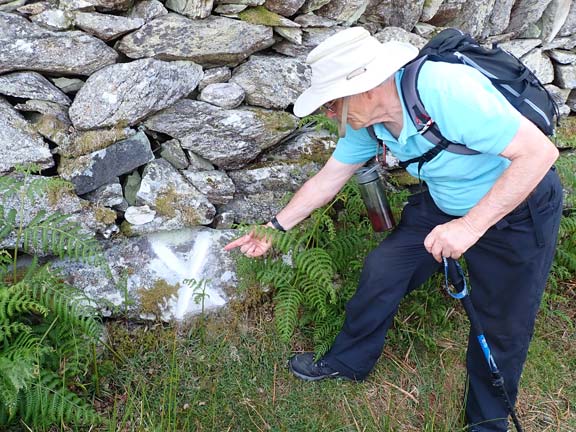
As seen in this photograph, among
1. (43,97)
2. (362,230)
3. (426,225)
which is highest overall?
(43,97)

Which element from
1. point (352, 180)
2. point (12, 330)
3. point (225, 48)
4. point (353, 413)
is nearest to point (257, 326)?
point (353, 413)

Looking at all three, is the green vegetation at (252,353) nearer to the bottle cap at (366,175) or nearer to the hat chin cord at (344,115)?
the bottle cap at (366,175)

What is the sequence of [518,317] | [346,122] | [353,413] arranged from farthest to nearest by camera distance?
[353,413], [518,317], [346,122]

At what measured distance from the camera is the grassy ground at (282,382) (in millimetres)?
3914

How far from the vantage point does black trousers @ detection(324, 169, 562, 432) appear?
3338mm

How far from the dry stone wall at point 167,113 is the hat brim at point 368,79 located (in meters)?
1.44

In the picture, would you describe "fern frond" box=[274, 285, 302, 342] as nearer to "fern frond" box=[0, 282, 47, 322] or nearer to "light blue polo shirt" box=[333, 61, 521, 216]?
"light blue polo shirt" box=[333, 61, 521, 216]

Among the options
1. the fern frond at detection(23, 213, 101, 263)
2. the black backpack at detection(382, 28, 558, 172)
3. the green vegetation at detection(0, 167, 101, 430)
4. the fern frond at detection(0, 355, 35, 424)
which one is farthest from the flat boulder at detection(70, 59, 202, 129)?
the black backpack at detection(382, 28, 558, 172)

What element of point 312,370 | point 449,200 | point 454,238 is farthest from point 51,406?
point 449,200

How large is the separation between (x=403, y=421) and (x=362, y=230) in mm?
1346

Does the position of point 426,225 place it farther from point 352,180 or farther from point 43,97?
point 43,97

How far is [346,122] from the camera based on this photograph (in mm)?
3217

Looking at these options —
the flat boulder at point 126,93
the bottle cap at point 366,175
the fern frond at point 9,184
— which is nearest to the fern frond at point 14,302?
the fern frond at point 9,184

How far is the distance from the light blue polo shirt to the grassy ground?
4.56 ft
